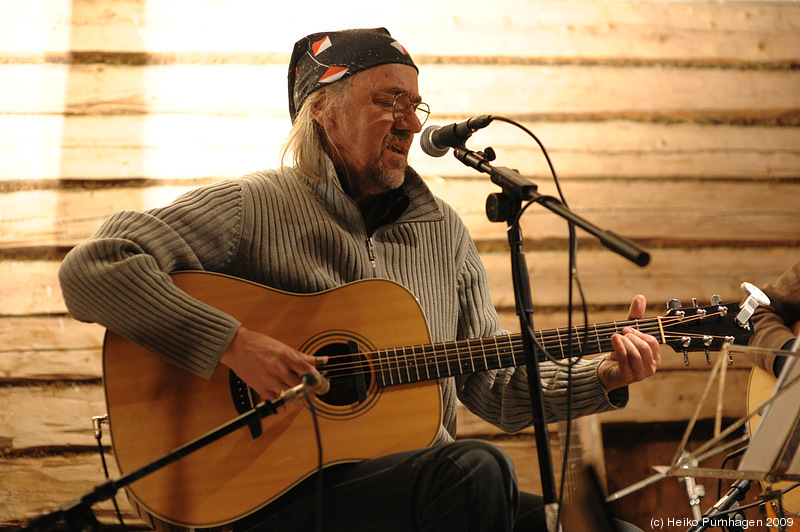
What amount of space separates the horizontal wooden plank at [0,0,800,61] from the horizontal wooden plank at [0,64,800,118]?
0.10 m

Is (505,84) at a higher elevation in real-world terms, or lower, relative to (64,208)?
higher

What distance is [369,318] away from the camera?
2.20 metres

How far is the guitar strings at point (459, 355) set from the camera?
2.14 m

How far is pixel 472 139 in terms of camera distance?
135 inches

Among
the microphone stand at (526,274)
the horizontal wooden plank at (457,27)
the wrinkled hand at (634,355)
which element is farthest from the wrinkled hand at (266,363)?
the horizontal wooden plank at (457,27)

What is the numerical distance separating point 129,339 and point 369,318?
712 millimetres

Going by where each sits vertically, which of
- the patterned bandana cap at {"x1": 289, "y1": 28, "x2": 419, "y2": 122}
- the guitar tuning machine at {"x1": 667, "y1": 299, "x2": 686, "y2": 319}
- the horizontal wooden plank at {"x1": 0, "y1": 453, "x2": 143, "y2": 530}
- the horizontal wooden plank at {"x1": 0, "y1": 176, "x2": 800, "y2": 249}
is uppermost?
the patterned bandana cap at {"x1": 289, "y1": 28, "x2": 419, "y2": 122}

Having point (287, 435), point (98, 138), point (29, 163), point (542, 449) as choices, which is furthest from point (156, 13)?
point (542, 449)

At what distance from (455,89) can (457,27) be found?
31 centimetres

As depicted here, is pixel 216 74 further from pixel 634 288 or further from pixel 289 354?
pixel 634 288

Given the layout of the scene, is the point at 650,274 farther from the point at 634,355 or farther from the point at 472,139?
the point at 634,355

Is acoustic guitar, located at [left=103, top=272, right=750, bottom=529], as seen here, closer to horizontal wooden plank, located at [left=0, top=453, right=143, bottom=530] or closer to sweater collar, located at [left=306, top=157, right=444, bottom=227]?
sweater collar, located at [left=306, top=157, right=444, bottom=227]

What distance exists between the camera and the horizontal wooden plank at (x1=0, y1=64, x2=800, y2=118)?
3105 millimetres

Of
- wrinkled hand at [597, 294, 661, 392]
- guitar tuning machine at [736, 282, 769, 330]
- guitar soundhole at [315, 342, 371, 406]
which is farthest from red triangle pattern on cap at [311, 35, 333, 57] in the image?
guitar tuning machine at [736, 282, 769, 330]
